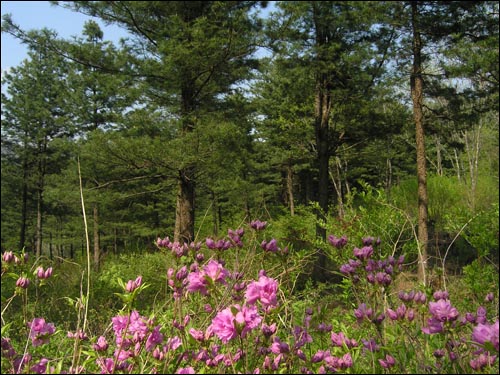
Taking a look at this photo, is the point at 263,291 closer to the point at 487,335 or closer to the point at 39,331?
the point at 487,335

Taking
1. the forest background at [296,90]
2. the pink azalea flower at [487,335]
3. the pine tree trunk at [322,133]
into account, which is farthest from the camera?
the pine tree trunk at [322,133]

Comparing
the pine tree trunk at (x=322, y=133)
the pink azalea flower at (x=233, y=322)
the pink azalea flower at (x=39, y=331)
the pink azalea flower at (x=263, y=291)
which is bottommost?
the pink azalea flower at (x=39, y=331)

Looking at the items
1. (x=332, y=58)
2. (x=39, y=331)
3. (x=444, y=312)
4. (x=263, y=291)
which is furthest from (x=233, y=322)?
(x=332, y=58)

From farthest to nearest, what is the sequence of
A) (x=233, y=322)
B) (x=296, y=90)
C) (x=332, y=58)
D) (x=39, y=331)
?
(x=296, y=90), (x=332, y=58), (x=39, y=331), (x=233, y=322)

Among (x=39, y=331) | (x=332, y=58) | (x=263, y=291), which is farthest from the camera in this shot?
(x=332, y=58)

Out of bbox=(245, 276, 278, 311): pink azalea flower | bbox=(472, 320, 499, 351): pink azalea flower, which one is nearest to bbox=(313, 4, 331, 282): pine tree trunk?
bbox=(245, 276, 278, 311): pink azalea flower

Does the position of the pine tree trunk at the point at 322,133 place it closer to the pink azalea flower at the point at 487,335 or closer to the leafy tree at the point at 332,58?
the leafy tree at the point at 332,58

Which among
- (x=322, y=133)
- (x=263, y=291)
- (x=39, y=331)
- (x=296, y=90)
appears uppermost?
(x=296, y=90)

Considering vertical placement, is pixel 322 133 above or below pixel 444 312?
above

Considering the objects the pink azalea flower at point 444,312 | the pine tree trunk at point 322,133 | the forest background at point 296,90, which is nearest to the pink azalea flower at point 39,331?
the pink azalea flower at point 444,312

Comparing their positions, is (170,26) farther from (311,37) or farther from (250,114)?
(311,37)

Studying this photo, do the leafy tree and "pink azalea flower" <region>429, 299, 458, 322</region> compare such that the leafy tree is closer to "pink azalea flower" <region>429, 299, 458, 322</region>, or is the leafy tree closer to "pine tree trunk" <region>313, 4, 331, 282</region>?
"pine tree trunk" <region>313, 4, 331, 282</region>

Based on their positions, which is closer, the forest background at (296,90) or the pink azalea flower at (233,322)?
the pink azalea flower at (233,322)

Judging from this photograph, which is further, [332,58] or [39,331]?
[332,58]
